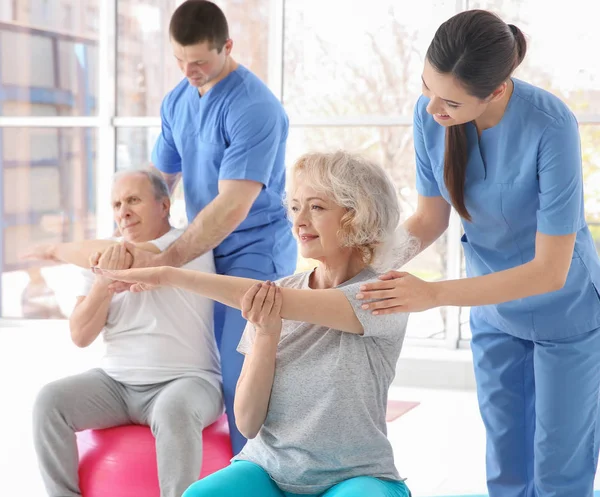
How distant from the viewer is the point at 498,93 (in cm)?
181

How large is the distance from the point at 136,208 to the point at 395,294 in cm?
107

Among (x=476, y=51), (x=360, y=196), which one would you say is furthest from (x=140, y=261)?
(x=476, y=51)

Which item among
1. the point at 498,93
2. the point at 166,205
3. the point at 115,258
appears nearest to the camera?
the point at 498,93

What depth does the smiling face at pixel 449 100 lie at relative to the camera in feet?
5.74

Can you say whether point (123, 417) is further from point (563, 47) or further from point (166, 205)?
point (563, 47)

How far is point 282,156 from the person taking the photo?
275cm

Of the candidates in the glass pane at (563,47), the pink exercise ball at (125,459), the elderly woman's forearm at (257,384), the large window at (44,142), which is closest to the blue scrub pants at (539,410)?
the elderly woman's forearm at (257,384)

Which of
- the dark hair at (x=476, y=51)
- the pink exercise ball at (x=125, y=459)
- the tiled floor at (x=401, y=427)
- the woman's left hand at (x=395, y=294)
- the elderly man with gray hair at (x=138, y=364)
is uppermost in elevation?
the dark hair at (x=476, y=51)

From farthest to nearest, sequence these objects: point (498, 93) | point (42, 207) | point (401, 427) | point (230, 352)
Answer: point (42, 207), point (401, 427), point (230, 352), point (498, 93)

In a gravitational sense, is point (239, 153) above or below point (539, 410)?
above

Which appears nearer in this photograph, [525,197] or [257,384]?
[257,384]

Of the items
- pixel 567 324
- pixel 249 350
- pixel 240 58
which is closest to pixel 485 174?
pixel 567 324

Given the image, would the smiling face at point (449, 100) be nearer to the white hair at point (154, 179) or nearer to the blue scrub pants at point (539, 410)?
the blue scrub pants at point (539, 410)

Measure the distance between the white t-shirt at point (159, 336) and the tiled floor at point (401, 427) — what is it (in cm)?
78
